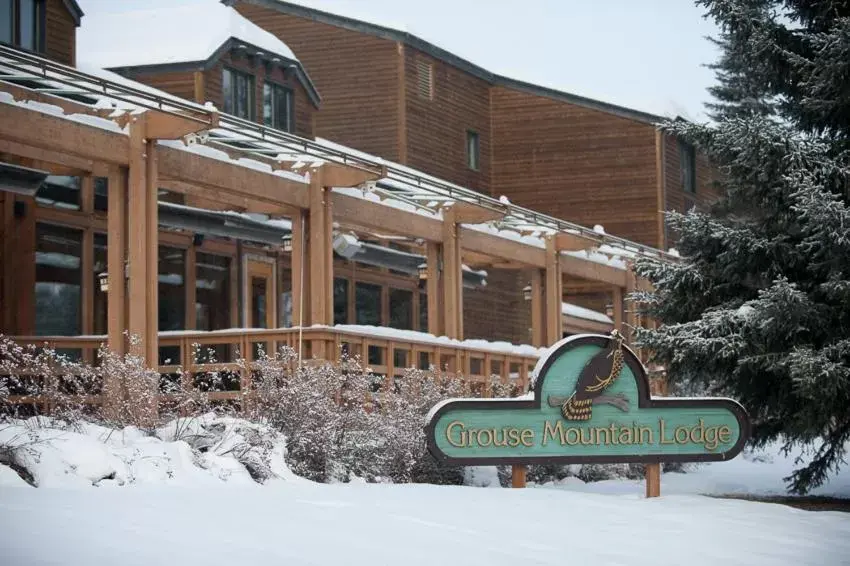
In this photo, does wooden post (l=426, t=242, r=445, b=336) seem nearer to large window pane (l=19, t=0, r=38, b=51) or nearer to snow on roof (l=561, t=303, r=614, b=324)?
large window pane (l=19, t=0, r=38, b=51)

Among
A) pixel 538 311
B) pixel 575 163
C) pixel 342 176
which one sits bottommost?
pixel 538 311

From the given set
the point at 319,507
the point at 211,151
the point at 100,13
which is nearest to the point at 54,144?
the point at 211,151

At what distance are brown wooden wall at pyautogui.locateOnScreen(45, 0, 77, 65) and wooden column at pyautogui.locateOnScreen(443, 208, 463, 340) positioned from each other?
737 centimetres

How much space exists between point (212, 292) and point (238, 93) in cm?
492

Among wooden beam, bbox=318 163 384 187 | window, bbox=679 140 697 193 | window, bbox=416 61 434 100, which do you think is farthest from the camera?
window, bbox=679 140 697 193

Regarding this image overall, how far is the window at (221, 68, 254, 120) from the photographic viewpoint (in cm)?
2808

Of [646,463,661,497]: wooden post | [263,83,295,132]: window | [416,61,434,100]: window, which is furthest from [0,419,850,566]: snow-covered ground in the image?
[416,61,434,100]: window

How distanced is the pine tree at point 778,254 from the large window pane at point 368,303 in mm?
12034

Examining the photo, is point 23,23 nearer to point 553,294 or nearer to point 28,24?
point 28,24

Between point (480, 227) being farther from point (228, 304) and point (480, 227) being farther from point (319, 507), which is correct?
point (319, 507)

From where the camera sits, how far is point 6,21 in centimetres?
2289

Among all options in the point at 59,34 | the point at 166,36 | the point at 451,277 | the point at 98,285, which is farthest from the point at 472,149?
the point at 98,285

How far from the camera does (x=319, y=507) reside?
11.8 metres

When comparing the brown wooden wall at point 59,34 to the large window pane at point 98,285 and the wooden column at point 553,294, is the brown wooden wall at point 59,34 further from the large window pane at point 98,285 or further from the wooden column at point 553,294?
the wooden column at point 553,294
